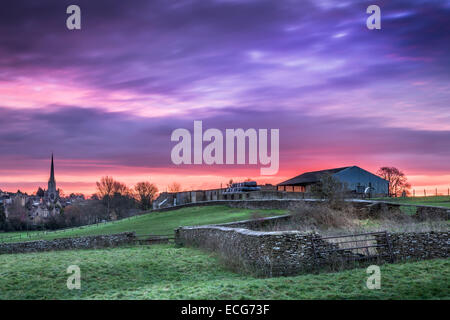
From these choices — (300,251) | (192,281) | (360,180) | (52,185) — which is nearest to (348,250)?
(300,251)

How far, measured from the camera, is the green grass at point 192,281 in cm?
1095

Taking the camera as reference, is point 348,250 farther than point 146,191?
No

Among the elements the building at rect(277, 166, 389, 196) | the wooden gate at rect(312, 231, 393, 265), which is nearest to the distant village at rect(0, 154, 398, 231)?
the building at rect(277, 166, 389, 196)

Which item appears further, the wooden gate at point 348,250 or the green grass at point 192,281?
the wooden gate at point 348,250

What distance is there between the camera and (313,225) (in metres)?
26.9

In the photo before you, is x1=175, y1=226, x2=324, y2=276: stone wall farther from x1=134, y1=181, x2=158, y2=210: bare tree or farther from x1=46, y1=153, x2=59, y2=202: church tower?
x1=46, y1=153, x2=59, y2=202: church tower

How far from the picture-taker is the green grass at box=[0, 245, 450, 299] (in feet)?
35.9

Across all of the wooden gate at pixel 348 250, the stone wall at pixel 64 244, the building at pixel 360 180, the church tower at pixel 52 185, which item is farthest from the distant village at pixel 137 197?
Answer: the church tower at pixel 52 185

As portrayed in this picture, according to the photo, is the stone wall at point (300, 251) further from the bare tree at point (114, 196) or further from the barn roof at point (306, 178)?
the bare tree at point (114, 196)

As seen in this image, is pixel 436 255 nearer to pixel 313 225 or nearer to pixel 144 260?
pixel 313 225

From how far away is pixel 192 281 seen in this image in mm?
14305

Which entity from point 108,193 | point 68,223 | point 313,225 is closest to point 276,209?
point 313,225

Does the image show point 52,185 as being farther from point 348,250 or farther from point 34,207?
point 348,250
